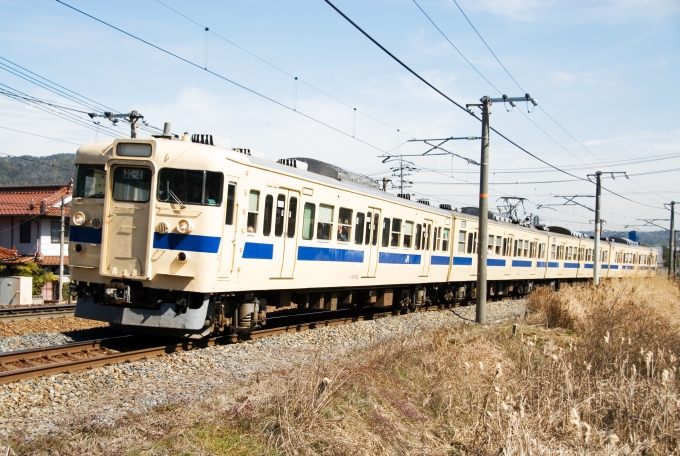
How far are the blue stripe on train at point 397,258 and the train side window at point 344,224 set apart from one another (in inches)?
70.5

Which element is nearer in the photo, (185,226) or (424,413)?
(424,413)

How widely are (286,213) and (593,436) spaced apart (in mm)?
6677

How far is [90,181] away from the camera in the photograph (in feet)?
32.4

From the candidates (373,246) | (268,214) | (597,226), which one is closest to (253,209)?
(268,214)

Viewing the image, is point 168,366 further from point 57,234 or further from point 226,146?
point 57,234

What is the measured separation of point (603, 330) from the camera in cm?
1106

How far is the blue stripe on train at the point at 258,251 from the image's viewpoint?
10242mm

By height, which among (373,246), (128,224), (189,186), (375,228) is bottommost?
(373,246)

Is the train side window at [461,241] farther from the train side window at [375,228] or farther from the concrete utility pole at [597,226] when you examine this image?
the concrete utility pole at [597,226]

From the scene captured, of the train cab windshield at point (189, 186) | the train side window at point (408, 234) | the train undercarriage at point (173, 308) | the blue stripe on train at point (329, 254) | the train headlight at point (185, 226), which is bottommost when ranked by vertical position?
the train undercarriage at point (173, 308)

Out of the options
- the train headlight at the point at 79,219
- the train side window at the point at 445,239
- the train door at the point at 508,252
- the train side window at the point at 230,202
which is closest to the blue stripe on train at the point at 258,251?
the train side window at the point at 230,202

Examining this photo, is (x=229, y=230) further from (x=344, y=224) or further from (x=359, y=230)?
(x=359, y=230)

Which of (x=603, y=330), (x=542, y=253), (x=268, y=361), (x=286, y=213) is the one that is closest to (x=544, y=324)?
(x=603, y=330)

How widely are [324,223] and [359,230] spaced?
5.41 feet
